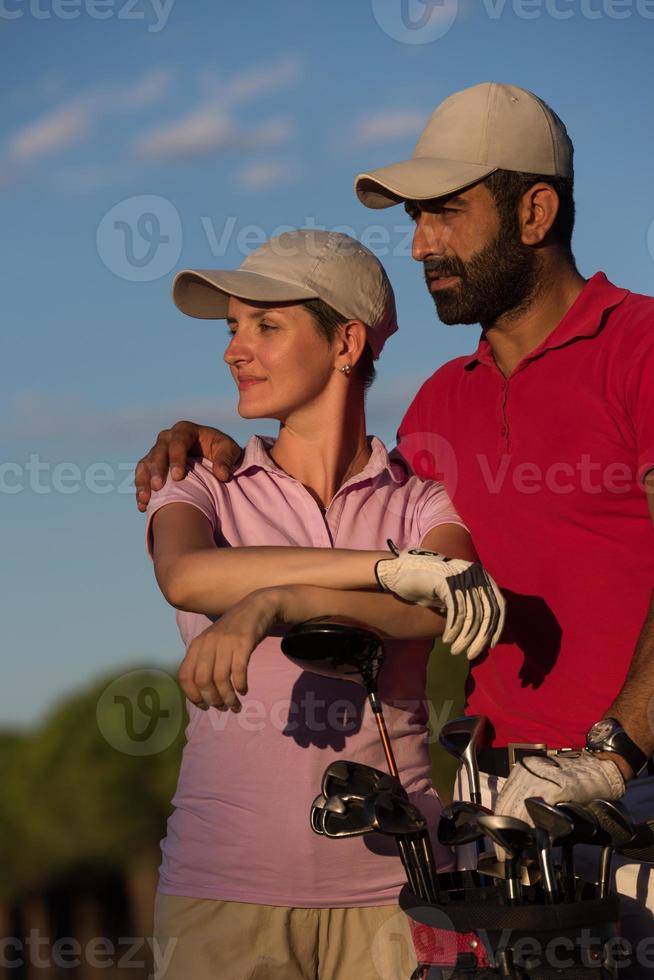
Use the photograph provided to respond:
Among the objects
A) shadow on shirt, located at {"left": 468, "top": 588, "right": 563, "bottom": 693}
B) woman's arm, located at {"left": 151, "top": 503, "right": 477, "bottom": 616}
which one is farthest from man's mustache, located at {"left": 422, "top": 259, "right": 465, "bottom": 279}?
woman's arm, located at {"left": 151, "top": 503, "right": 477, "bottom": 616}

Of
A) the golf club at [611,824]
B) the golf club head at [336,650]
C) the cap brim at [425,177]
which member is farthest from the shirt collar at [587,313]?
the golf club at [611,824]

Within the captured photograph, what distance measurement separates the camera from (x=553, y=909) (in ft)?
8.45

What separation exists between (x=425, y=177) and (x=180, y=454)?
0.97 m

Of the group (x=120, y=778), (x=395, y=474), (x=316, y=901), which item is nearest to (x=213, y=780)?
(x=316, y=901)

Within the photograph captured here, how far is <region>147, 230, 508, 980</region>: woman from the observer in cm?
311

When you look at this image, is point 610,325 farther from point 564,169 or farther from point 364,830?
point 364,830

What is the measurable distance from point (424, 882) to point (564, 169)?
6.92 feet

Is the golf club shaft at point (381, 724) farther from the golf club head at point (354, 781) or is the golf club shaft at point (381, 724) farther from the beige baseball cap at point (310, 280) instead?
the beige baseball cap at point (310, 280)

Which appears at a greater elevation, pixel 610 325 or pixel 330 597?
pixel 610 325

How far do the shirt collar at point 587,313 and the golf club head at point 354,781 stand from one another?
143 centimetres

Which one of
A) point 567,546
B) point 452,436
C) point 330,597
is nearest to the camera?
point 330,597

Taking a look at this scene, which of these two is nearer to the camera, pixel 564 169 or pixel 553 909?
pixel 553 909

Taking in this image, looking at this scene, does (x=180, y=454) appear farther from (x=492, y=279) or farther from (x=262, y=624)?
(x=492, y=279)

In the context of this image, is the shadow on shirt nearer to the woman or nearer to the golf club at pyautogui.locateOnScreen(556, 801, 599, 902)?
the woman
